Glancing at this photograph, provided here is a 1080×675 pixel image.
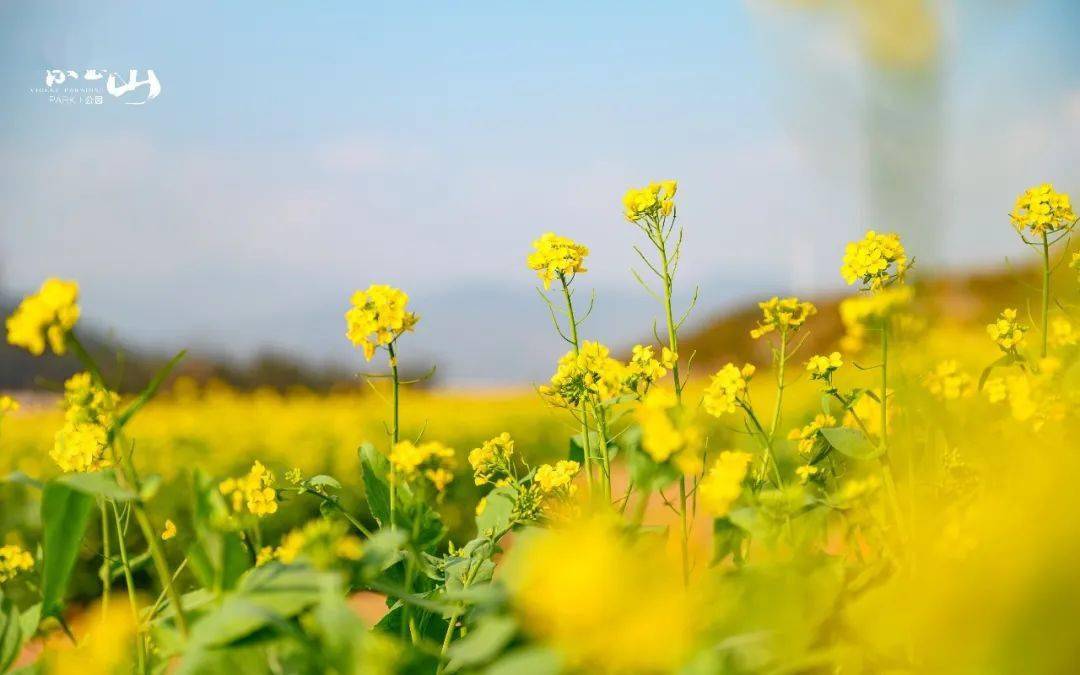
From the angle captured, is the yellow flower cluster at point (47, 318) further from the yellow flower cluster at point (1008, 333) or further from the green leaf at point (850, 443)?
the yellow flower cluster at point (1008, 333)

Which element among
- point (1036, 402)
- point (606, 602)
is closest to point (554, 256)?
point (1036, 402)

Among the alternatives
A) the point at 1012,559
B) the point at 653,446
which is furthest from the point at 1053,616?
the point at 653,446

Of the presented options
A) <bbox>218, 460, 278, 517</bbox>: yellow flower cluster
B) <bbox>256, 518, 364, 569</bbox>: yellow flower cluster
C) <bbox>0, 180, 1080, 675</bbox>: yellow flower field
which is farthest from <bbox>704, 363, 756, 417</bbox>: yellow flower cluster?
<bbox>256, 518, 364, 569</bbox>: yellow flower cluster

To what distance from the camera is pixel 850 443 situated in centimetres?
127

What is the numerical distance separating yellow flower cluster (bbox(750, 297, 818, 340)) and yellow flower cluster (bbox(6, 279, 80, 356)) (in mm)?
1034

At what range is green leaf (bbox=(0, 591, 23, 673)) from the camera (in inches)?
36.3

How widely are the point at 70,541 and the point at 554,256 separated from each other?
90cm

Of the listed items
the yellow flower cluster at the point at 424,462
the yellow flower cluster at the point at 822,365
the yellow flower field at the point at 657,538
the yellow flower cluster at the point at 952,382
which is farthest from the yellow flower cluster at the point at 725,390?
the yellow flower cluster at the point at 424,462

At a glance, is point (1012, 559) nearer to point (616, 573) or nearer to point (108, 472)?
point (616, 573)

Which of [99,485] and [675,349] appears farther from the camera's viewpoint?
[675,349]

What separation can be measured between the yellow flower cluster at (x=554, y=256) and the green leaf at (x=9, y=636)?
35.9 inches

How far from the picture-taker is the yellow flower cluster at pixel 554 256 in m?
1.59

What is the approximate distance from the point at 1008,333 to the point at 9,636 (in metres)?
1.51

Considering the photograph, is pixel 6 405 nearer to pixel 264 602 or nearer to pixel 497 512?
pixel 497 512
